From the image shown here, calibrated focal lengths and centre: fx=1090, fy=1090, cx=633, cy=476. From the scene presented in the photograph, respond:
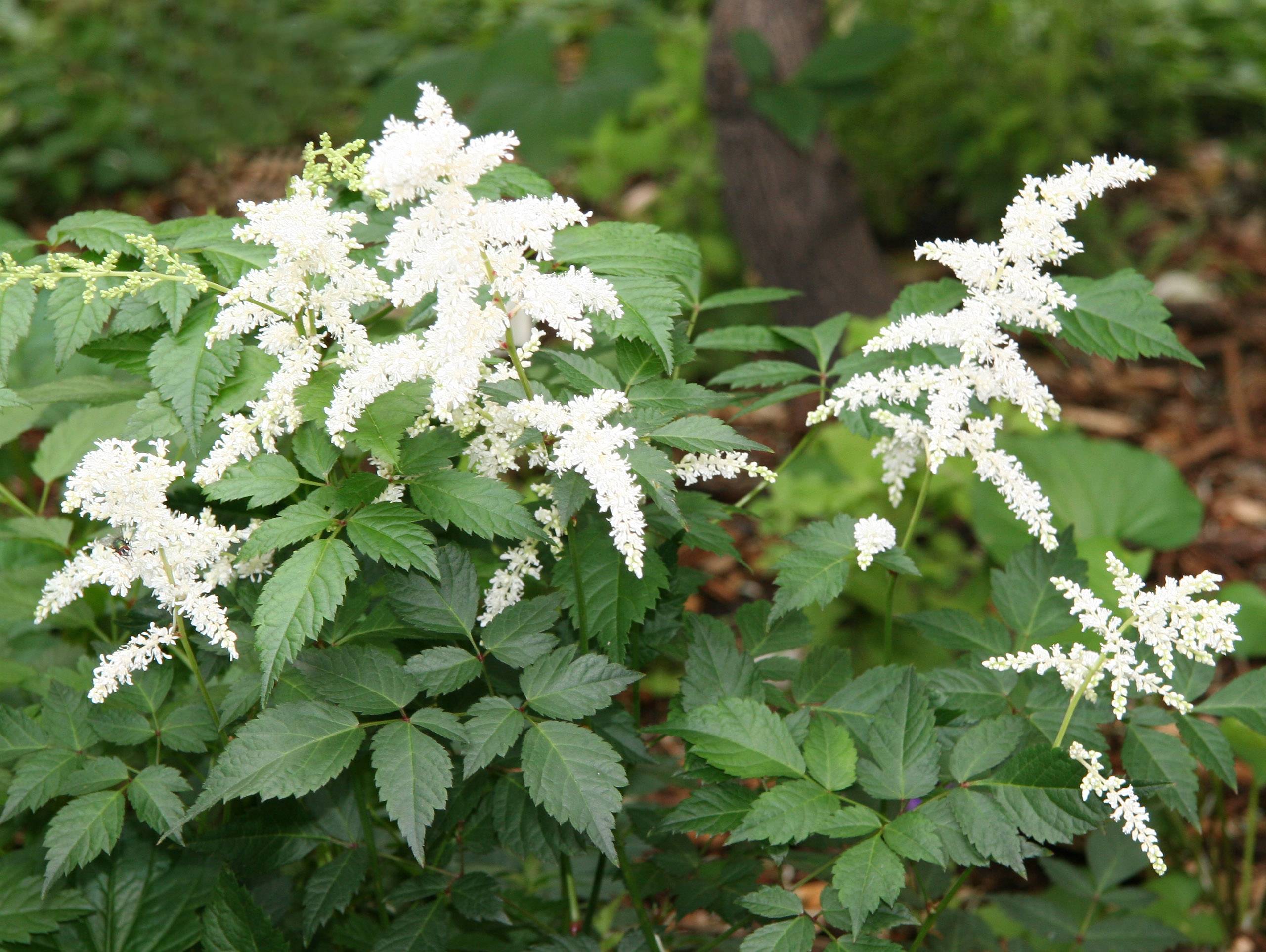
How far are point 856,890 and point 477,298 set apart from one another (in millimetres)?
926

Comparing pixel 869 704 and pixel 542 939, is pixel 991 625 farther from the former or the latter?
Result: pixel 542 939

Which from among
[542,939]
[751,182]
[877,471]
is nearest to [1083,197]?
[542,939]

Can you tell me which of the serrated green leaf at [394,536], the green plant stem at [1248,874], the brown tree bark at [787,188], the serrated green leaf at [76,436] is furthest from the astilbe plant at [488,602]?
the brown tree bark at [787,188]

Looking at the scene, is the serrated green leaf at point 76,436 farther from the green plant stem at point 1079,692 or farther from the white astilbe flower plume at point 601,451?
the green plant stem at point 1079,692

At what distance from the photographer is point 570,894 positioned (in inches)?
77.3

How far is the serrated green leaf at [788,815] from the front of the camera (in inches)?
55.7

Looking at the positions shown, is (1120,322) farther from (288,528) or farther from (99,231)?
(99,231)

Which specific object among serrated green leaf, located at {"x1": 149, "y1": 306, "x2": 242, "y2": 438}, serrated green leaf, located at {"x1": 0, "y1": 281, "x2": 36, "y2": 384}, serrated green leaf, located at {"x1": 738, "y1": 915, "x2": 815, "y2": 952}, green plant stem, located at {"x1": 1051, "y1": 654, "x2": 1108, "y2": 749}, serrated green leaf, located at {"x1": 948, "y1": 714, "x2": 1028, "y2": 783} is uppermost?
serrated green leaf, located at {"x1": 0, "y1": 281, "x2": 36, "y2": 384}

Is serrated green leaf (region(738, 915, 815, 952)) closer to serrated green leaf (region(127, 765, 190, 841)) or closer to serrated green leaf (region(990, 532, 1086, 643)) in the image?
serrated green leaf (region(990, 532, 1086, 643))

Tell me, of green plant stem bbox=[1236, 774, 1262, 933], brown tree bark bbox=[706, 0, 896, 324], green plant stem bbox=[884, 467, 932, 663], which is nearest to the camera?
green plant stem bbox=[884, 467, 932, 663]

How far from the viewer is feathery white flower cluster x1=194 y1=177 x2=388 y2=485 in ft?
4.81

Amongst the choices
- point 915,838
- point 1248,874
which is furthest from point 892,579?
point 1248,874

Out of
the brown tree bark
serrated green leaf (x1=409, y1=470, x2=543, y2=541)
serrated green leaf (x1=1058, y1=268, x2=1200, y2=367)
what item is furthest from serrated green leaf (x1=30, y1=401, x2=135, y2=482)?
the brown tree bark

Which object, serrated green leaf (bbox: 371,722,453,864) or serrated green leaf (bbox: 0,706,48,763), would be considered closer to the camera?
serrated green leaf (bbox: 371,722,453,864)
